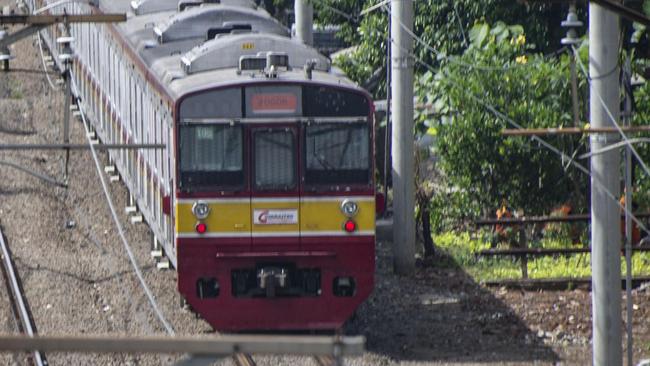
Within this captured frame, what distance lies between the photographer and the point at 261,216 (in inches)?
512

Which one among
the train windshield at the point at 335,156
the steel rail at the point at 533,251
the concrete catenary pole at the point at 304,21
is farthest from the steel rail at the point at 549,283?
the concrete catenary pole at the point at 304,21

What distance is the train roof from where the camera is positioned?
13164 millimetres

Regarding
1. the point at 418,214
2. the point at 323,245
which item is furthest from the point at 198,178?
the point at 418,214

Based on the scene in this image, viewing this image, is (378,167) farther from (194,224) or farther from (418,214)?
(194,224)

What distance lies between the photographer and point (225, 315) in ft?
43.3

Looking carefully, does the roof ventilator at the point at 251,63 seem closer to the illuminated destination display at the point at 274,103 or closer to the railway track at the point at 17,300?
the illuminated destination display at the point at 274,103

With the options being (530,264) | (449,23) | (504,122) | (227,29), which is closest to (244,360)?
(227,29)

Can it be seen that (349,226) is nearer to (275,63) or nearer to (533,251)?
(275,63)

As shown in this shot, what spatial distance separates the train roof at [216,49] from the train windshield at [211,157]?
1.27 ft

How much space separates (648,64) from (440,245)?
3.46 m

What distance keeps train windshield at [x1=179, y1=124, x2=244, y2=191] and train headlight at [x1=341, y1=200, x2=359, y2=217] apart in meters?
0.91

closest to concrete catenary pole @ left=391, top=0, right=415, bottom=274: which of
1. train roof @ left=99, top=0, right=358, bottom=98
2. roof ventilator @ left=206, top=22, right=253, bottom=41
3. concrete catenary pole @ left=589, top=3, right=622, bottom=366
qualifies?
train roof @ left=99, top=0, right=358, bottom=98

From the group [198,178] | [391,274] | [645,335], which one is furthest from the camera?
[391,274]

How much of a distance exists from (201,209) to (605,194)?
3.53 metres
